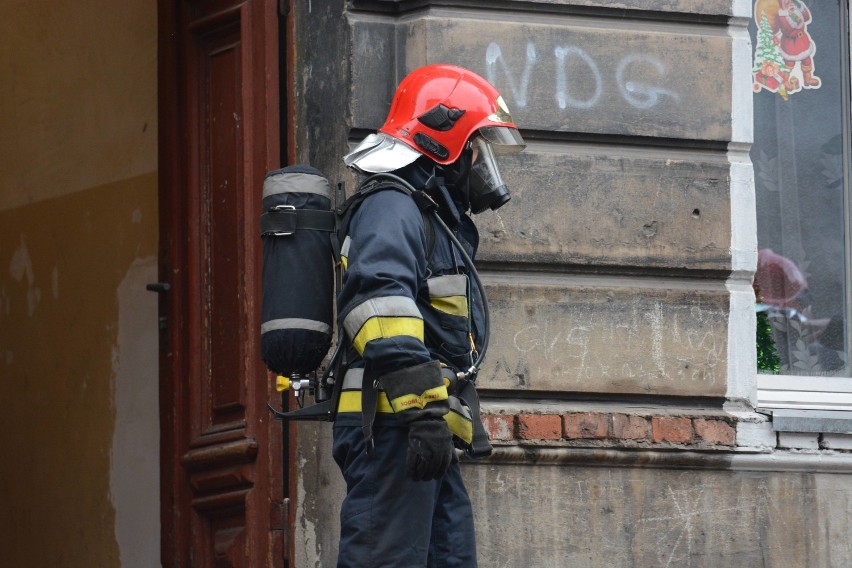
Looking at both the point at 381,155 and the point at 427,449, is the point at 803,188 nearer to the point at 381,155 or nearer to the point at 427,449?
the point at 381,155

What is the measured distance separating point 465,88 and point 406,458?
134 cm

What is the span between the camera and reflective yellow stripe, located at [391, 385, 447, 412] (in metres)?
4.95

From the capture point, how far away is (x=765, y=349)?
23.1ft

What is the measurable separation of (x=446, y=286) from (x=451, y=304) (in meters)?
0.06

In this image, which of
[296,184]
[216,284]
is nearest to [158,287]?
[216,284]

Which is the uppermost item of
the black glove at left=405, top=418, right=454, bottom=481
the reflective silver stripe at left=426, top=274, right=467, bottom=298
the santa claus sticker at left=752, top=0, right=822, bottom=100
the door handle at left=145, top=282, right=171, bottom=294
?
the santa claus sticker at left=752, top=0, right=822, bottom=100

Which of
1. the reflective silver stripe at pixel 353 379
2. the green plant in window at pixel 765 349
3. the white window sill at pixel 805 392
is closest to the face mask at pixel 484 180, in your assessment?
the reflective silver stripe at pixel 353 379

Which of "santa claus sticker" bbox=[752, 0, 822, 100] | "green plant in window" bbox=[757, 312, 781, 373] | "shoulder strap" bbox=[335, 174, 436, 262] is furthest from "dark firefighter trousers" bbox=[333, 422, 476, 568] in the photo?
"santa claus sticker" bbox=[752, 0, 822, 100]

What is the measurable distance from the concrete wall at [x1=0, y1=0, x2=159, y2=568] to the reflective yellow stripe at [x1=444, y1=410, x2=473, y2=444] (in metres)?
2.56

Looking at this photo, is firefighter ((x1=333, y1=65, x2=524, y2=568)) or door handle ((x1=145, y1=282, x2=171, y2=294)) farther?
door handle ((x1=145, y1=282, x2=171, y2=294))

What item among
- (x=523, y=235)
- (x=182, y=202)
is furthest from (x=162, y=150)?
(x=523, y=235)

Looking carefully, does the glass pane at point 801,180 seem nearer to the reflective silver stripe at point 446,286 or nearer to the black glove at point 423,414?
→ the reflective silver stripe at point 446,286

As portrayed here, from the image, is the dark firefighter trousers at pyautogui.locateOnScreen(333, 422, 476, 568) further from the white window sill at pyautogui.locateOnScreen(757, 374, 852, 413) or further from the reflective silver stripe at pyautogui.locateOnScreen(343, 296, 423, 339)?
the white window sill at pyautogui.locateOnScreen(757, 374, 852, 413)

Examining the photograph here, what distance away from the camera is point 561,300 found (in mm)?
6504
